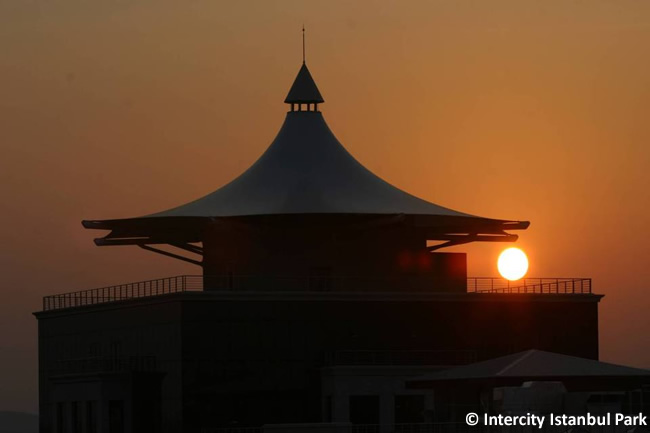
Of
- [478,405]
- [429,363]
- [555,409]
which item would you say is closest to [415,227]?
[429,363]

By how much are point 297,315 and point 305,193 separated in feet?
20.1

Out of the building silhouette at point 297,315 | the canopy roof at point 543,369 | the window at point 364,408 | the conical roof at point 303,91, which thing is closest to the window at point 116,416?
the building silhouette at point 297,315

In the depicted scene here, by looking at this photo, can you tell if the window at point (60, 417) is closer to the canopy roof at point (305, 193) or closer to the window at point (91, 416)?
the window at point (91, 416)

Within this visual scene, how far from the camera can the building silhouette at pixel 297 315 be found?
69.9 m

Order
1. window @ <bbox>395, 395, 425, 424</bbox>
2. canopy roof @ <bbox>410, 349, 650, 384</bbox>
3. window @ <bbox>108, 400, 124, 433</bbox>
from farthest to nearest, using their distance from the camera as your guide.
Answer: window @ <bbox>108, 400, 124, 433</bbox> → window @ <bbox>395, 395, 425, 424</bbox> → canopy roof @ <bbox>410, 349, 650, 384</bbox>

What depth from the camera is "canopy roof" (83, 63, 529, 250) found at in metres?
74.7

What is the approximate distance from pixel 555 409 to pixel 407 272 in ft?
76.4

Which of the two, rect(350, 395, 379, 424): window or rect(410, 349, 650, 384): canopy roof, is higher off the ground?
rect(410, 349, 650, 384): canopy roof

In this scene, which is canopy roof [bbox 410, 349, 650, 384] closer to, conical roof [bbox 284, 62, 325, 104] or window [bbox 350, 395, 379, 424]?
window [bbox 350, 395, 379, 424]

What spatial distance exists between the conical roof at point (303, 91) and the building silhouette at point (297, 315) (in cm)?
8

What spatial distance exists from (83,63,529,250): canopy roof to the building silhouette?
0.07 meters

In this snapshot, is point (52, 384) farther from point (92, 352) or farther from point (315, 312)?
point (315, 312)

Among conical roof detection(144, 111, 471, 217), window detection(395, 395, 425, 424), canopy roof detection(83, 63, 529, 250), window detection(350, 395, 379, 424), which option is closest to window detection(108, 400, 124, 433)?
canopy roof detection(83, 63, 529, 250)

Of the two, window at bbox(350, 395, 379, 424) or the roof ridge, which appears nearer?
the roof ridge
